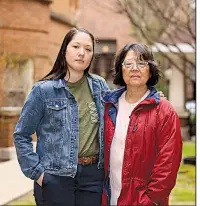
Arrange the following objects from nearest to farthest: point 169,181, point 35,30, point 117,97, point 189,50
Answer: point 169,181 < point 117,97 < point 35,30 < point 189,50

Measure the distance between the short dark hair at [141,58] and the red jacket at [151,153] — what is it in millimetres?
117

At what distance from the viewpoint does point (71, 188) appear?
2.35 meters

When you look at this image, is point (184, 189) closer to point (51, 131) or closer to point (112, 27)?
point (51, 131)

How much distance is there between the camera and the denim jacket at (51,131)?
234 cm

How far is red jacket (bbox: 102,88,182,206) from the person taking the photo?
2.24 meters

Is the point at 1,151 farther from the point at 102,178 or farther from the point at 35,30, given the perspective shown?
the point at 102,178

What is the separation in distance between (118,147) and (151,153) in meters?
0.16

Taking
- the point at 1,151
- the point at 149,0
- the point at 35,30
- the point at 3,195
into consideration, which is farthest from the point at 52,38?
the point at 3,195

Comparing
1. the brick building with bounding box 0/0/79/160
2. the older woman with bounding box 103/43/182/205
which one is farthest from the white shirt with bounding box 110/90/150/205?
the brick building with bounding box 0/0/79/160

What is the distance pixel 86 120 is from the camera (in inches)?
94.1

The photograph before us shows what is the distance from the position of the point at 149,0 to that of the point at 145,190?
6345 mm

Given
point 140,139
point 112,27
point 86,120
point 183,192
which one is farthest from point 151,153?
point 112,27

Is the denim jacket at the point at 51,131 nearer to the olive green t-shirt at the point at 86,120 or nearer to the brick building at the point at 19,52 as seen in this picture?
the olive green t-shirt at the point at 86,120

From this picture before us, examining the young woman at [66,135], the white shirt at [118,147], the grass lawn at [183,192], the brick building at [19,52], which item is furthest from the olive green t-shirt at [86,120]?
the brick building at [19,52]
